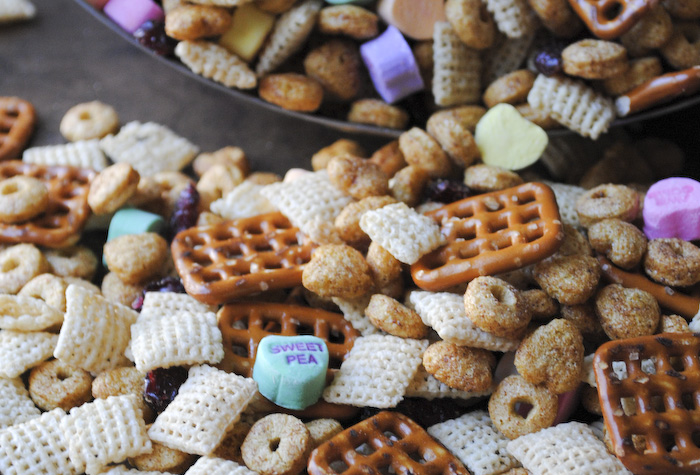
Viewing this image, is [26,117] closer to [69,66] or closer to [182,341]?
[69,66]

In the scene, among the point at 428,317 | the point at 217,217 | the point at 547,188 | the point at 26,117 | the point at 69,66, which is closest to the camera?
the point at 428,317

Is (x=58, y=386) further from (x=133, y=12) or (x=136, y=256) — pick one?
(x=133, y=12)

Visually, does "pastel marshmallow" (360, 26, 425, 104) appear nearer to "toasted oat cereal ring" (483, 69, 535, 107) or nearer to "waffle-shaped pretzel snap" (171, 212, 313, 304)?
"toasted oat cereal ring" (483, 69, 535, 107)

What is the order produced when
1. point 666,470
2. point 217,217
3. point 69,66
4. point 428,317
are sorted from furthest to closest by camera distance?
point 69,66 → point 217,217 → point 428,317 → point 666,470

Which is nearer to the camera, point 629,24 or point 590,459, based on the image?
point 590,459

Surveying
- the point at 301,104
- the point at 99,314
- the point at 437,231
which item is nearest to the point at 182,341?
the point at 99,314

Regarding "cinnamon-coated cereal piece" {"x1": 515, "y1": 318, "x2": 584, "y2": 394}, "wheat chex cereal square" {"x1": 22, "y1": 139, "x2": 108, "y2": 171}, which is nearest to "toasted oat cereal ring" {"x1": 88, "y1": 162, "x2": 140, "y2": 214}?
"wheat chex cereal square" {"x1": 22, "y1": 139, "x2": 108, "y2": 171}
